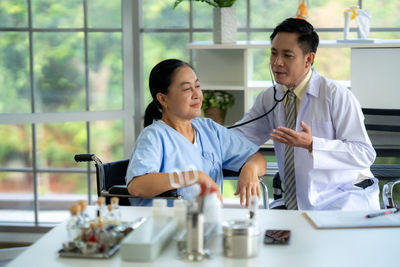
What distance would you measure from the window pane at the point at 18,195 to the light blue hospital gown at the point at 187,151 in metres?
2.03

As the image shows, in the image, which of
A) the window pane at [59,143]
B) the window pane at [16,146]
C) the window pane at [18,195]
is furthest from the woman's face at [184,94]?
the window pane at [18,195]

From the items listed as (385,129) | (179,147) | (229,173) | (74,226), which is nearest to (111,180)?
(179,147)

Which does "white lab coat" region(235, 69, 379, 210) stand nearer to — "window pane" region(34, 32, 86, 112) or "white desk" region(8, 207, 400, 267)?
"white desk" region(8, 207, 400, 267)

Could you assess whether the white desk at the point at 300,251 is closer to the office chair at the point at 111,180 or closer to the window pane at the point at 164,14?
the office chair at the point at 111,180

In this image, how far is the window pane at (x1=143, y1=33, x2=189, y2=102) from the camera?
13.4 feet

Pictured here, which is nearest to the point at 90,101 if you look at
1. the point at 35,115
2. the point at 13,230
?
the point at 35,115

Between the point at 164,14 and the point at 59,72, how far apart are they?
0.84m

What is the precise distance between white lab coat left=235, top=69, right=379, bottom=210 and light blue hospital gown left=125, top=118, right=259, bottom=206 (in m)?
0.27

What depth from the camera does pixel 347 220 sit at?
1892mm

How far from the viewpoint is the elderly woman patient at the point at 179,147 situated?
218 cm

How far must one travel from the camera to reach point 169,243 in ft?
5.55

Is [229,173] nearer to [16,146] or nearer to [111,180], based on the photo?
[111,180]

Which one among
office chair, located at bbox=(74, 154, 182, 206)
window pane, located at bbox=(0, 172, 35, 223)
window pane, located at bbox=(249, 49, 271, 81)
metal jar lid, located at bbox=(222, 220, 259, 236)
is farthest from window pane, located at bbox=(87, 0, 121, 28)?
metal jar lid, located at bbox=(222, 220, 259, 236)

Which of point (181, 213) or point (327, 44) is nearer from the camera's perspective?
point (181, 213)
